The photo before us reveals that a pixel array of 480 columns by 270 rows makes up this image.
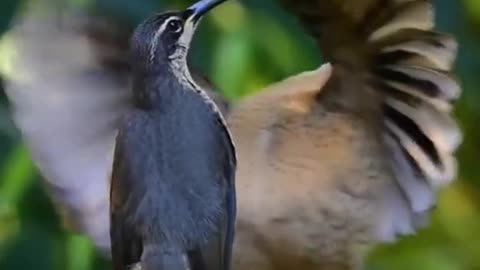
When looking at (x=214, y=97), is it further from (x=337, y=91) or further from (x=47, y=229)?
(x=47, y=229)

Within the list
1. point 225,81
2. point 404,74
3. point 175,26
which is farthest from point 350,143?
point 225,81

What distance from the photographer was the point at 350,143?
4.25ft

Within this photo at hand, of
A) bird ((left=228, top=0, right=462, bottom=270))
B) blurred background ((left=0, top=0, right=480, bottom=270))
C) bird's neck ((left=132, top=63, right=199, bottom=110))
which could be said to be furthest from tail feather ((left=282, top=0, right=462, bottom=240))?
blurred background ((left=0, top=0, right=480, bottom=270))

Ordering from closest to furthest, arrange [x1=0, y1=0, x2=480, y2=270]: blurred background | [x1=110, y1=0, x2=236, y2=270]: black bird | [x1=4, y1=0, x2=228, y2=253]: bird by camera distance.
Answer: [x1=110, y1=0, x2=236, y2=270]: black bird, [x1=4, y1=0, x2=228, y2=253]: bird, [x1=0, y1=0, x2=480, y2=270]: blurred background

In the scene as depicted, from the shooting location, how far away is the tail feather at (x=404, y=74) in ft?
4.08

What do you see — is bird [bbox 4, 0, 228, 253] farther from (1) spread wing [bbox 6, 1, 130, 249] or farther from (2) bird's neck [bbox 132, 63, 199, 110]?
(2) bird's neck [bbox 132, 63, 199, 110]

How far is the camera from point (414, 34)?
1.26m

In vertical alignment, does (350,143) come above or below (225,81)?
above

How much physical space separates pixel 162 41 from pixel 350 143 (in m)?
0.19

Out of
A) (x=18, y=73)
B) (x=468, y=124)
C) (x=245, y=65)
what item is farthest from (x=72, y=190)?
(x=468, y=124)

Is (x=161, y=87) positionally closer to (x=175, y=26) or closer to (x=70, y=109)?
(x=175, y=26)

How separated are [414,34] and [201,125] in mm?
191

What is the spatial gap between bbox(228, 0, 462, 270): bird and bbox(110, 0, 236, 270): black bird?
3.0 inches

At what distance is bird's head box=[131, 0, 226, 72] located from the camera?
1.17 metres
